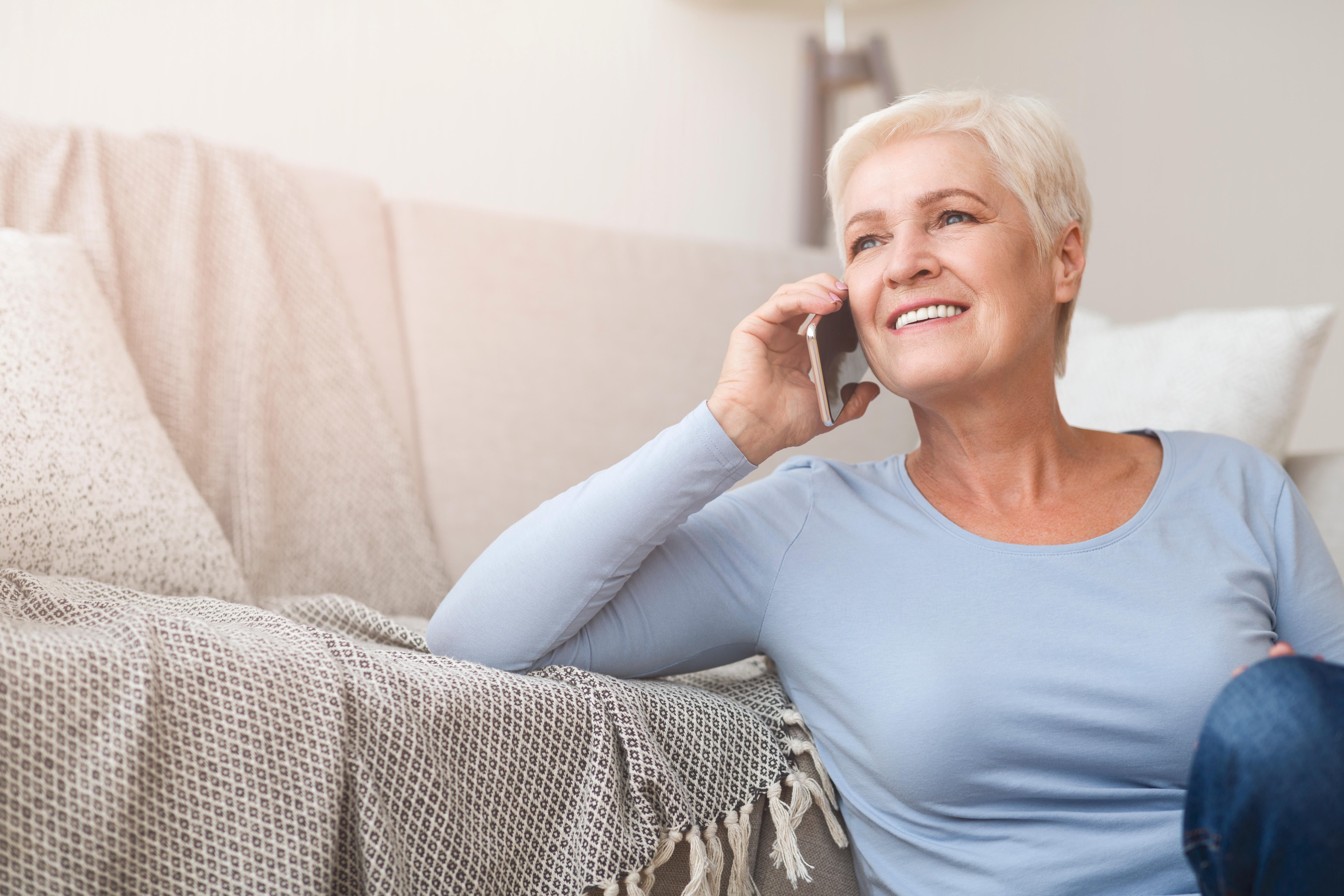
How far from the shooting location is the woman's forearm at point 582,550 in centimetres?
84

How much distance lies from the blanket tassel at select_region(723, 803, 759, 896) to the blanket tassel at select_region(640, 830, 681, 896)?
2.1 inches

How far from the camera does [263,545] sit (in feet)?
4.15

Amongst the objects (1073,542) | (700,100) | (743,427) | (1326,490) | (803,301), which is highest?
(700,100)

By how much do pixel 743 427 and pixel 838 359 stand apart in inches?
7.2

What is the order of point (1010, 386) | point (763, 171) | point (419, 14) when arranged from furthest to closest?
1. point (763, 171)
2. point (419, 14)
3. point (1010, 386)

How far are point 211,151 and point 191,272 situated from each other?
22 centimetres

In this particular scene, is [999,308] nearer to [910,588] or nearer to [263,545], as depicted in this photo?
[910,588]

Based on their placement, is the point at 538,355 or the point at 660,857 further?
the point at 538,355

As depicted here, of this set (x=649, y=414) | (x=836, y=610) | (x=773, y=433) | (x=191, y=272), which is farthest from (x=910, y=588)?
(x=191, y=272)

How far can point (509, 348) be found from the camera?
60.7 inches

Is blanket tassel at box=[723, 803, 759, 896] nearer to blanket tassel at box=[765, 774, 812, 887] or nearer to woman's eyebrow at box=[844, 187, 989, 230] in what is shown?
blanket tassel at box=[765, 774, 812, 887]

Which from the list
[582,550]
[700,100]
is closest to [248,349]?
[582,550]

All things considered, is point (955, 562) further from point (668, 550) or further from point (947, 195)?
point (947, 195)

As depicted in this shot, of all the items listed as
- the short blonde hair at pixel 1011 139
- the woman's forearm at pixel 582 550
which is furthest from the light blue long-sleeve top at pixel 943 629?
the short blonde hair at pixel 1011 139
